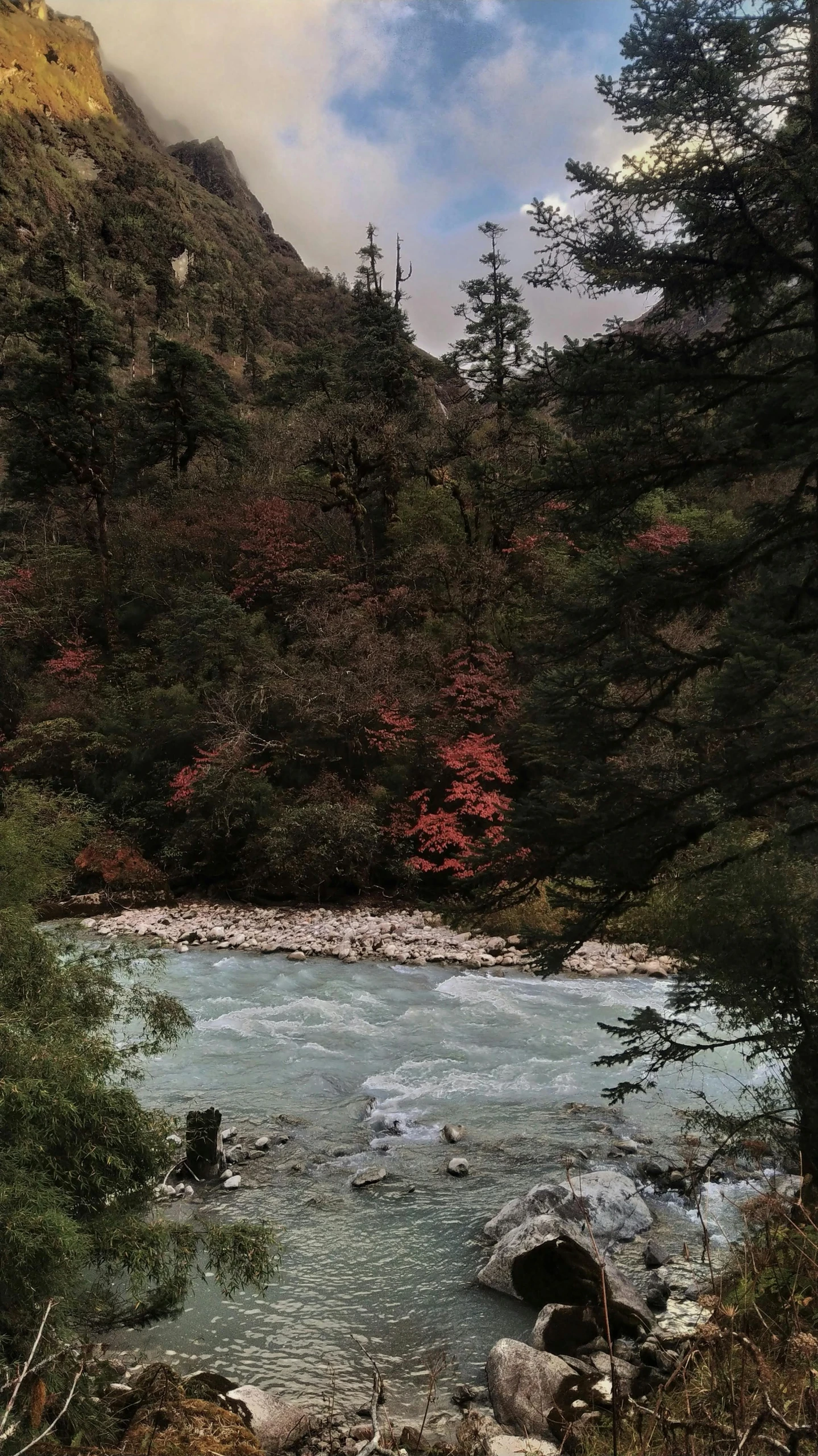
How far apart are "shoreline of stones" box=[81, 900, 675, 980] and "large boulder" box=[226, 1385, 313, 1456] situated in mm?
7341

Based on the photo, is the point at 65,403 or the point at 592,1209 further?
the point at 65,403

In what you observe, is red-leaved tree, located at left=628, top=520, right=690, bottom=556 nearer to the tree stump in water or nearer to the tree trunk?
the tree trunk

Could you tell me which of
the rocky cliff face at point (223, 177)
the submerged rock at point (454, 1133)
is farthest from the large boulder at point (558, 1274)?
the rocky cliff face at point (223, 177)

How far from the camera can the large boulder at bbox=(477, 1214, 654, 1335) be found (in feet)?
14.6

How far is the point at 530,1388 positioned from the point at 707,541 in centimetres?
464

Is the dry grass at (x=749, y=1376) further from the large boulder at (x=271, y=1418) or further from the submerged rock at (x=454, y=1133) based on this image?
the submerged rock at (x=454, y=1133)

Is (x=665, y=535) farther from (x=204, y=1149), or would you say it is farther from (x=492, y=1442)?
(x=492, y=1442)

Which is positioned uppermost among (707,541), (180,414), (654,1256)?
(180,414)

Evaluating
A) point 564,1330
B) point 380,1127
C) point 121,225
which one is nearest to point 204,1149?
point 380,1127

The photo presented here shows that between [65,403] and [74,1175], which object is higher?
[65,403]

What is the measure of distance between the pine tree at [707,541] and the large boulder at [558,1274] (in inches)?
48.6

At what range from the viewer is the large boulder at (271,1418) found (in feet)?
11.8

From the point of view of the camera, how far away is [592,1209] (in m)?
5.52

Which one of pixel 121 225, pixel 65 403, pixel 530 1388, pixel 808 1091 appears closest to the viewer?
pixel 530 1388
